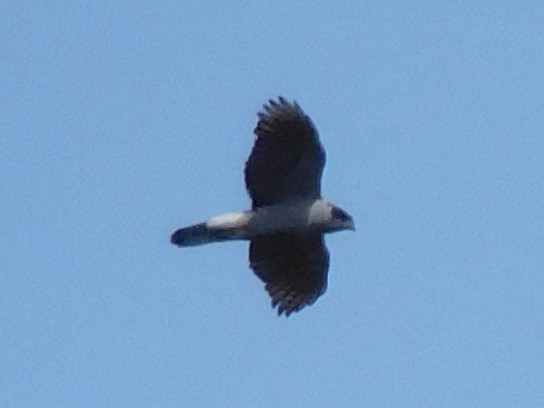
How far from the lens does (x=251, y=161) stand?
34781 mm

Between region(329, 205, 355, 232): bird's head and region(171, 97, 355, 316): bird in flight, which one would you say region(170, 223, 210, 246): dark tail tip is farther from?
region(329, 205, 355, 232): bird's head

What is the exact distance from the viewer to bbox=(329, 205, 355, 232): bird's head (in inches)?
1368

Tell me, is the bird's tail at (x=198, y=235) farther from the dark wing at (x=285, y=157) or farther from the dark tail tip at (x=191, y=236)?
the dark wing at (x=285, y=157)

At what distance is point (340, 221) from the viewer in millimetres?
34781

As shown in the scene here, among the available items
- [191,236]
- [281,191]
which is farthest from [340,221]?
[191,236]

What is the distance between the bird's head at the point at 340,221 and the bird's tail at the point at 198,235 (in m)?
A: 1.26

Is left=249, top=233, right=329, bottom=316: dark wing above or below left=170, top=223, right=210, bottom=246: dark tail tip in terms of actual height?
below

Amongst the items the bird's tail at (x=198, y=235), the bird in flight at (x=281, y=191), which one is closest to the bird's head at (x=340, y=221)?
the bird in flight at (x=281, y=191)

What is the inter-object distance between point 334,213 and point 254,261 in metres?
1.24

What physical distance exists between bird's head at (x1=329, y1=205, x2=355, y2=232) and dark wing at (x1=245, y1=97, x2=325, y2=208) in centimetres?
34

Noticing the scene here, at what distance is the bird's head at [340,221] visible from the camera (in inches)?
1368

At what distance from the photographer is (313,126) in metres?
34.8

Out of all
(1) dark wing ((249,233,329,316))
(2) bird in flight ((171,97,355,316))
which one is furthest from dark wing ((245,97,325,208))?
(1) dark wing ((249,233,329,316))

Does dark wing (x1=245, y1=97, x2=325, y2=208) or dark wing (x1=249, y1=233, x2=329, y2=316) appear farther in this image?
dark wing (x1=249, y1=233, x2=329, y2=316)
